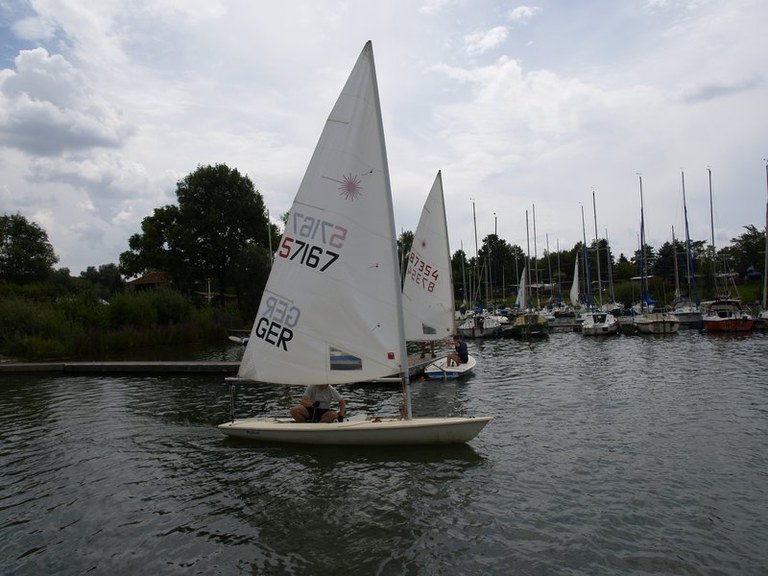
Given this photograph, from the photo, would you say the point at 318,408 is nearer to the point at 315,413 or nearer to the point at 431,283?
the point at 315,413

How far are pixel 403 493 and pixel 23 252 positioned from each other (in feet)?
210

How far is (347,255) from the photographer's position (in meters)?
11.5

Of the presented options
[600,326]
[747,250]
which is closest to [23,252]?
[600,326]

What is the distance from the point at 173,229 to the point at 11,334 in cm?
2603

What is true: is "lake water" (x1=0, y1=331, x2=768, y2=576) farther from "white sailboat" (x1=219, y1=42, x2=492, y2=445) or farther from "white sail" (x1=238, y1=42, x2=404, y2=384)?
"white sail" (x1=238, y1=42, x2=404, y2=384)

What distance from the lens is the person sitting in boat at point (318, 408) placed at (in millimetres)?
12523

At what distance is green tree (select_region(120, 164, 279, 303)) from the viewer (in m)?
56.0

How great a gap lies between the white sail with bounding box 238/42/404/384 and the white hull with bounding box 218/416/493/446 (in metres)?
1.14

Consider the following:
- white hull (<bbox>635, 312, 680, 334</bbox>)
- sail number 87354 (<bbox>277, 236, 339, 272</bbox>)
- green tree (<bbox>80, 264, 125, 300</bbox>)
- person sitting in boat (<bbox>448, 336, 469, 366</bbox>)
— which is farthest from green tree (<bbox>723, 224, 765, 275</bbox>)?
green tree (<bbox>80, 264, 125, 300</bbox>)

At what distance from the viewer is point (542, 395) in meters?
19.0

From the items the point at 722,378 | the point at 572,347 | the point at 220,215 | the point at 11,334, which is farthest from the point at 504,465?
the point at 220,215

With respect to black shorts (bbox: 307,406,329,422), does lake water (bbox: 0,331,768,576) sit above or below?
below

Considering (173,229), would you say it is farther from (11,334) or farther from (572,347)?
(572,347)

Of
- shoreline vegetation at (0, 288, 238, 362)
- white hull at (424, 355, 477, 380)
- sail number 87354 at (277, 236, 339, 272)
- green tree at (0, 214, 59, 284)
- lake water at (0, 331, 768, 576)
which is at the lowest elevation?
lake water at (0, 331, 768, 576)
